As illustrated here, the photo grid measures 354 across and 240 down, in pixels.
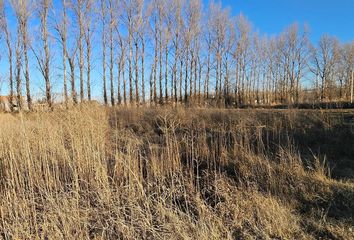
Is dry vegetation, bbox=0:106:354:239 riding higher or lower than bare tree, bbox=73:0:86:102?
lower

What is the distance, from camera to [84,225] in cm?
293

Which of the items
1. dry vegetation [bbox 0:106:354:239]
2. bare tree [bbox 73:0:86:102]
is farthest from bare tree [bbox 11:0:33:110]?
dry vegetation [bbox 0:106:354:239]

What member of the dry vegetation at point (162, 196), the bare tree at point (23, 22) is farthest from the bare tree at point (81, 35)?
the dry vegetation at point (162, 196)

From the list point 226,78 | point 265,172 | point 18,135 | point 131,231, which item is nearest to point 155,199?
point 131,231

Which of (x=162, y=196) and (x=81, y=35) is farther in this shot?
(x=81, y=35)

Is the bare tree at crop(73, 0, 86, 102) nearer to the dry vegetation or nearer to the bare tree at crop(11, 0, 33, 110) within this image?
the bare tree at crop(11, 0, 33, 110)

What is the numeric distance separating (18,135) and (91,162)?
221cm

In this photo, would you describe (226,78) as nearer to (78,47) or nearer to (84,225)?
(78,47)

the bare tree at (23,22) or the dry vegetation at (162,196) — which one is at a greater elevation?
the bare tree at (23,22)

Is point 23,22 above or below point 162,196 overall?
above

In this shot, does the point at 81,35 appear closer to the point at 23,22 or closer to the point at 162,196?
the point at 23,22

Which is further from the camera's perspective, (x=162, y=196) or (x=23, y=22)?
(x=23, y=22)

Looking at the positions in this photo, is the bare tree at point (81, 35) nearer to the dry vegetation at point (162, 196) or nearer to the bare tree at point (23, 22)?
the bare tree at point (23, 22)

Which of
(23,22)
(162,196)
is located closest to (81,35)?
(23,22)
